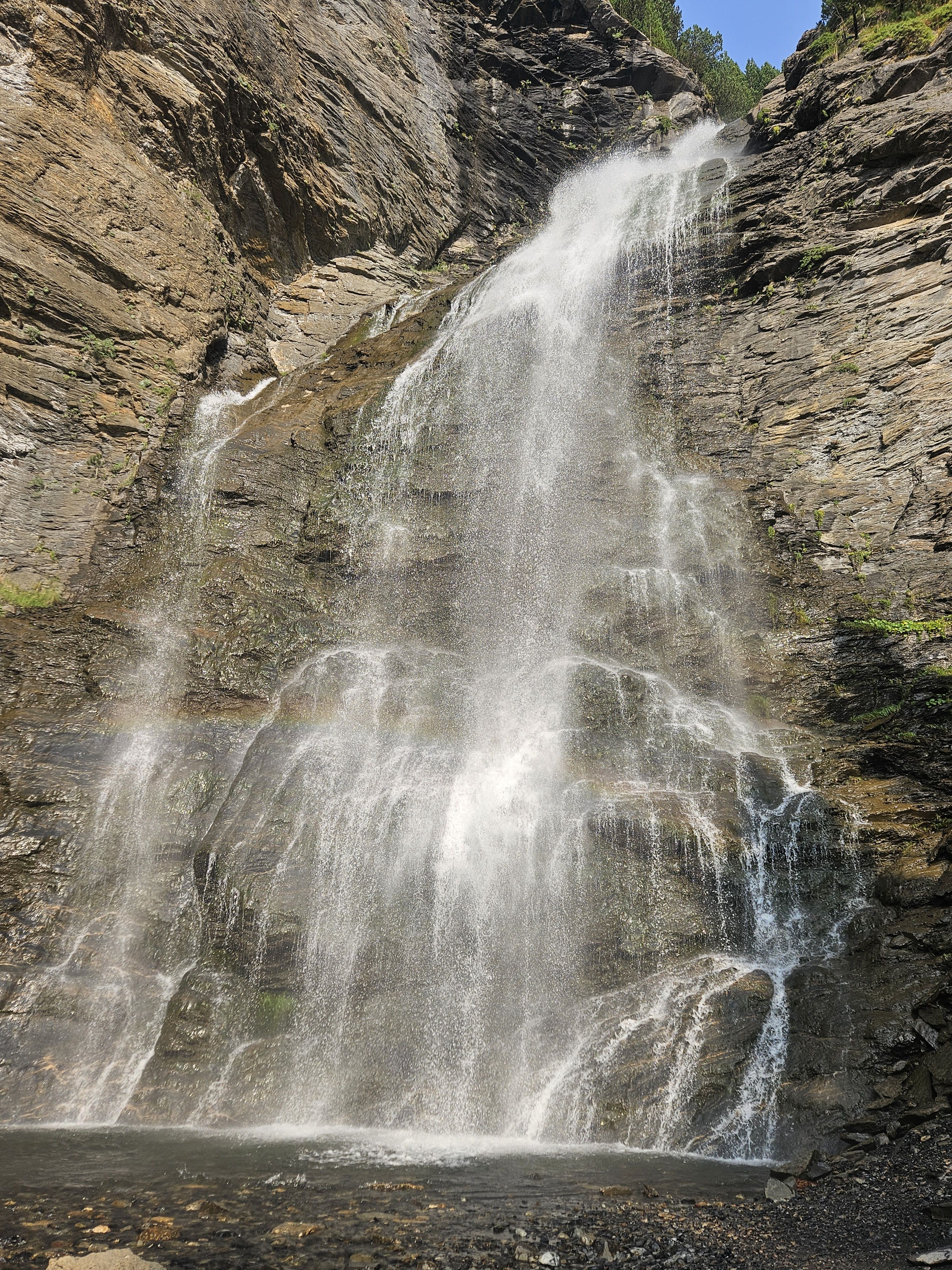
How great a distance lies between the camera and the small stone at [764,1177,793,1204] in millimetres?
5656

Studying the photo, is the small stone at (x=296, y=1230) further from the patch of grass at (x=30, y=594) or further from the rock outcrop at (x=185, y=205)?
the rock outcrop at (x=185, y=205)

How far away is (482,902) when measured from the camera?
32.2 ft

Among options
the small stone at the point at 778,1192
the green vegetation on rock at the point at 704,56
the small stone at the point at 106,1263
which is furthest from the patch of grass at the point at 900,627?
the green vegetation on rock at the point at 704,56

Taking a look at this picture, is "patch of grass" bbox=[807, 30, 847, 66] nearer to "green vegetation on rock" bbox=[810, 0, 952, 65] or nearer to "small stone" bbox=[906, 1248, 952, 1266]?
"green vegetation on rock" bbox=[810, 0, 952, 65]

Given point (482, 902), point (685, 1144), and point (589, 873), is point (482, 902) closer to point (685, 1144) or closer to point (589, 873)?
point (589, 873)

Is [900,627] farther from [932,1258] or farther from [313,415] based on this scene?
[313,415]

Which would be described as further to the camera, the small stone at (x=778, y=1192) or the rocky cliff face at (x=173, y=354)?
the rocky cliff face at (x=173, y=354)

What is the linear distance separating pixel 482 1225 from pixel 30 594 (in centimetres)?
1138

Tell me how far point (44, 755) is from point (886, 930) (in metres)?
10.3

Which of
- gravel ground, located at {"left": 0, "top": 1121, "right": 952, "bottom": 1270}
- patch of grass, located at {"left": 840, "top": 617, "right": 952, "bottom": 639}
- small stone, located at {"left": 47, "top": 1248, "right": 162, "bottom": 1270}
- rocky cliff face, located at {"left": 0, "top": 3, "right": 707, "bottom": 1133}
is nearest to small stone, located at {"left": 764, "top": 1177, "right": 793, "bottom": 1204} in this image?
gravel ground, located at {"left": 0, "top": 1121, "right": 952, "bottom": 1270}

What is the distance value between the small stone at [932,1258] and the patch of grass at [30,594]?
42.4 feet

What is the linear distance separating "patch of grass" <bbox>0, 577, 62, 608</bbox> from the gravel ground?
29.7ft

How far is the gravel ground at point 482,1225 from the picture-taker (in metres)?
4.63

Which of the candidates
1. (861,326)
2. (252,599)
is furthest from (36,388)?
(861,326)
